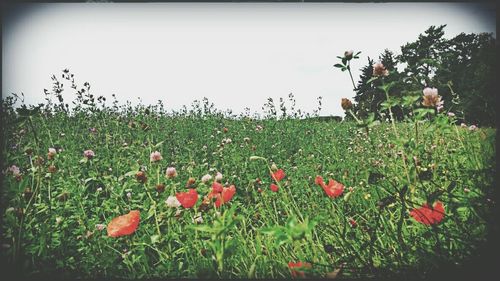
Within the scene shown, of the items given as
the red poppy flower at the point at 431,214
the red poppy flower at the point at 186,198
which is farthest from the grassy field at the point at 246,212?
the red poppy flower at the point at 186,198

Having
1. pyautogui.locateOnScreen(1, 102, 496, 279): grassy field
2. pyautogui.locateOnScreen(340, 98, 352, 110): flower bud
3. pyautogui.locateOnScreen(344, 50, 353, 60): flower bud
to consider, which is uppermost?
pyautogui.locateOnScreen(344, 50, 353, 60): flower bud

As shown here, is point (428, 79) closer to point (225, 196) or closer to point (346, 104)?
point (346, 104)

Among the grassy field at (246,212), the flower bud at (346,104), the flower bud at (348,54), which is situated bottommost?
the grassy field at (246,212)

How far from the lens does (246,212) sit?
2324 millimetres

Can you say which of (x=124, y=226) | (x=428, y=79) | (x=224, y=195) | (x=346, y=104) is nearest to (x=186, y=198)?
(x=224, y=195)

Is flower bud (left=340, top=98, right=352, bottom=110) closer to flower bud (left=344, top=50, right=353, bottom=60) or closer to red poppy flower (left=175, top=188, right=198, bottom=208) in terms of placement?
flower bud (left=344, top=50, right=353, bottom=60)

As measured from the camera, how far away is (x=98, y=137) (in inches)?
149

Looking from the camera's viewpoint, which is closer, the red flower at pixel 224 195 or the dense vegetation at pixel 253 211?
the dense vegetation at pixel 253 211

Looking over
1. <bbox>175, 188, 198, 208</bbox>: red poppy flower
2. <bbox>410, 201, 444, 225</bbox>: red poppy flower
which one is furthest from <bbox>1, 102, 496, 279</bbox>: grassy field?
<bbox>175, 188, 198, 208</bbox>: red poppy flower

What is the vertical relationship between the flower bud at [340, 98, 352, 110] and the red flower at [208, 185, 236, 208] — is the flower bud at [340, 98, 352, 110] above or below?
above

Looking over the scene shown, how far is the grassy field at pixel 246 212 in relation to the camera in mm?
1145

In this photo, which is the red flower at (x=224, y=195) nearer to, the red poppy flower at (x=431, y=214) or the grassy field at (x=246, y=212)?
the grassy field at (x=246, y=212)

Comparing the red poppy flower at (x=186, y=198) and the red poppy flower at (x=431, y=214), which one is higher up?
the red poppy flower at (x=186, y=198)

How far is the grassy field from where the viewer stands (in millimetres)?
1145
